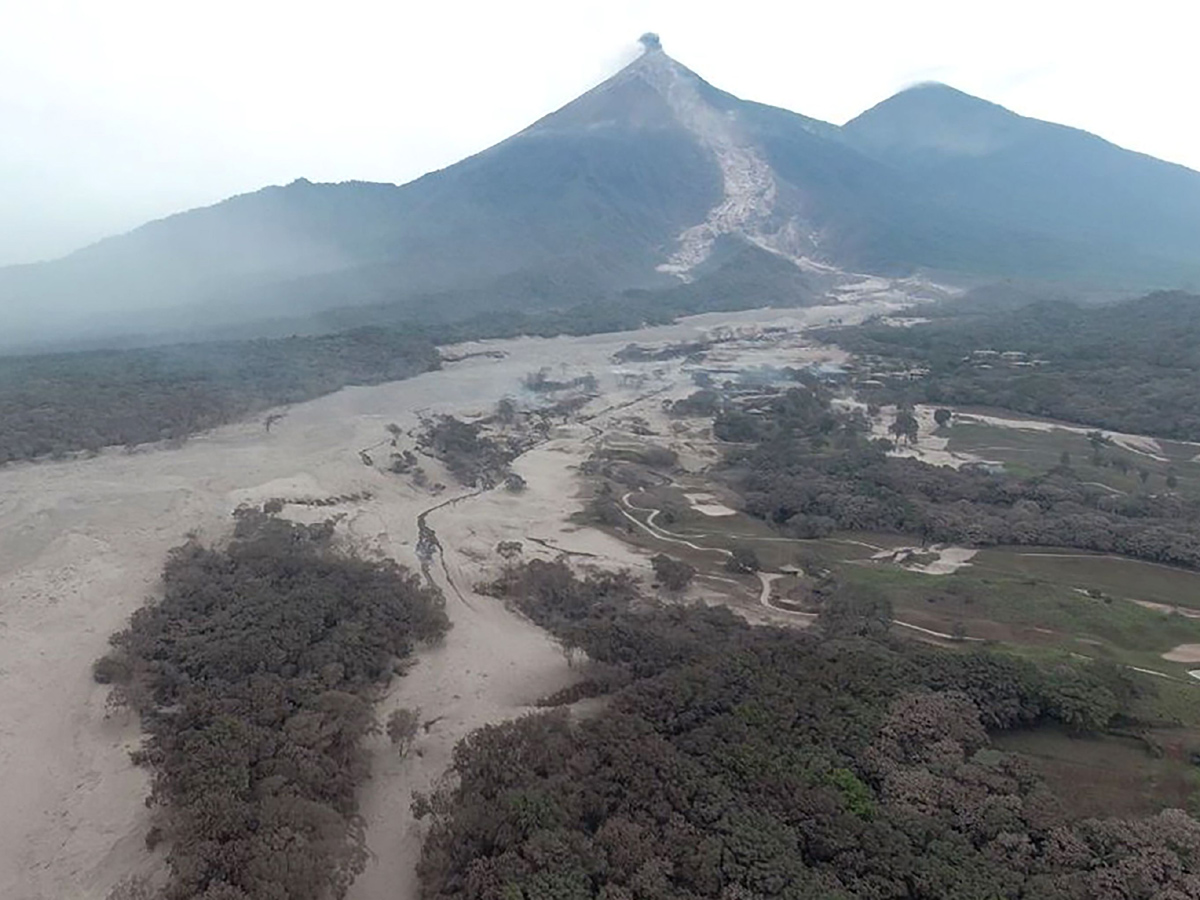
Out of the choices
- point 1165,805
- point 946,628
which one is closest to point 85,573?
point 946,628

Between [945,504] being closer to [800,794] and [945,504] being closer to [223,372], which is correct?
[800,794]

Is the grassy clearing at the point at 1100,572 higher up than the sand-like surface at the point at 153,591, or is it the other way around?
the sand-like surface at the point at 153,591

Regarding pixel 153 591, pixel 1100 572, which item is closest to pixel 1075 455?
pixel 1100 572

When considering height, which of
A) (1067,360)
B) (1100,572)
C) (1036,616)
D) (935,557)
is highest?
(1036,616)

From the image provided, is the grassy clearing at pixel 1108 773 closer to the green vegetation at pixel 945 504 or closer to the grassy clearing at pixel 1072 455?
the green vegetation at pixel 945 504

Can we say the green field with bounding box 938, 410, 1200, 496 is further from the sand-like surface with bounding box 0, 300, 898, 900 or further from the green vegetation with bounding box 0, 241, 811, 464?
the green vegetation with bounding box 0, 241, 811, 464

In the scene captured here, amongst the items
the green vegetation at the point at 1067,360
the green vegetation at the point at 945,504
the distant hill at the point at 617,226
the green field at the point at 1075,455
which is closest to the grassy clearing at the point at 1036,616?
the green vegetation at the point at 945,504
